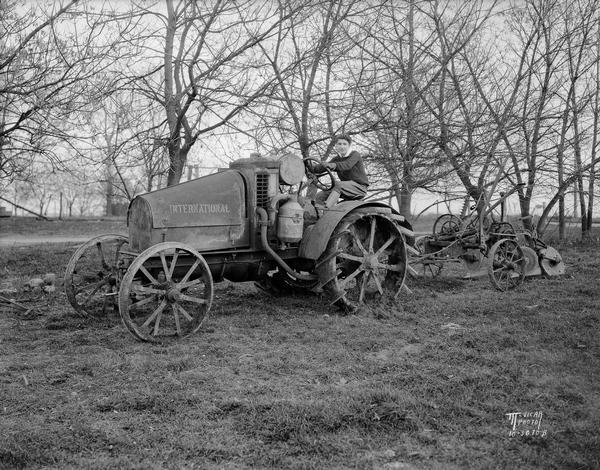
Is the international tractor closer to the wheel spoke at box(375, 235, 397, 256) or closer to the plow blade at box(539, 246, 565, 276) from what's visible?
the wheel spoke at box(375, 235, 397, 256)

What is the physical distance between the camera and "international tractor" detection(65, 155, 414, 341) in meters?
5.23

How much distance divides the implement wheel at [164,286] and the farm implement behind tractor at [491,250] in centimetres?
350

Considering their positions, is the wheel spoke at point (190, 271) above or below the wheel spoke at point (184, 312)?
above

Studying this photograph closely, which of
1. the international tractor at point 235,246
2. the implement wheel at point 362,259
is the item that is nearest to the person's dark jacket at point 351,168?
the international tractor at point 235,246

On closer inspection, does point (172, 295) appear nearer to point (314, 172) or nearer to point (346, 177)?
point (314, 172)

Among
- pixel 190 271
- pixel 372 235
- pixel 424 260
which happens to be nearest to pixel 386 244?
pixel 372 235

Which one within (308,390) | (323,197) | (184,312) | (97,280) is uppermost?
(323,197)

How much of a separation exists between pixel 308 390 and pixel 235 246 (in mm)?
2310

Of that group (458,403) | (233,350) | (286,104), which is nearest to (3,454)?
(233,350)

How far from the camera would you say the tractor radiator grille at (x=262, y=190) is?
19.8 ft

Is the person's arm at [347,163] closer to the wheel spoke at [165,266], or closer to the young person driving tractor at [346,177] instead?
the young person driving tractor at [346,177]

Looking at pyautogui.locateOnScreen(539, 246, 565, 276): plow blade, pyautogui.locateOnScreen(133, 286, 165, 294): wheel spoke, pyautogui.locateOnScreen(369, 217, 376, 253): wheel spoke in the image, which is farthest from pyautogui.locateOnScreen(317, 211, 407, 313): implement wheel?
pyautogui.locateOnScreen(539, 246, 565, 276): plow blade

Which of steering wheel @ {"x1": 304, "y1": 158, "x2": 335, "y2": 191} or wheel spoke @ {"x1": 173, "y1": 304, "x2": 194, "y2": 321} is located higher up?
steering wheel @ {"x1": 304, "y1": 158, "x2": 335, "y2": 191}

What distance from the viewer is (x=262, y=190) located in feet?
19.8
